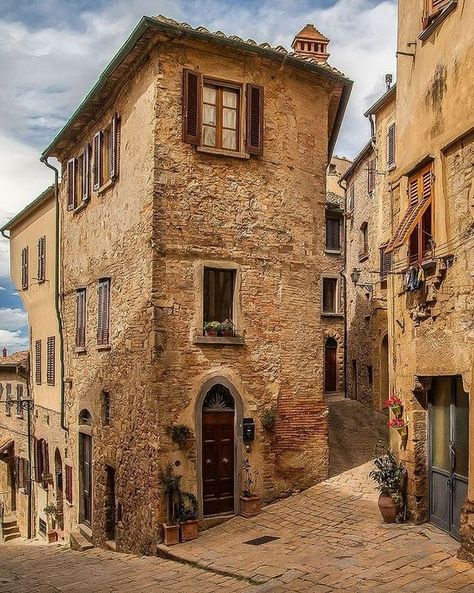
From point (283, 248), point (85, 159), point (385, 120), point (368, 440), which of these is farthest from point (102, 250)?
point (385, 120)

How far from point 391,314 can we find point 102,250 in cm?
753

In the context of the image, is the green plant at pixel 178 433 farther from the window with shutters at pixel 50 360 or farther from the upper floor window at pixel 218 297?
the window with shutters at pixel 50 360

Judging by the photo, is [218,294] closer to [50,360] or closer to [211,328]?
[211,328]

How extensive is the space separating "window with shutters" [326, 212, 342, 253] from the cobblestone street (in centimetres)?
1554

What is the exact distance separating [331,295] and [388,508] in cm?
1825

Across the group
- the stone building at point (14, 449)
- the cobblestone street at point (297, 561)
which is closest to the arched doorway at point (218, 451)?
the cobblestone street at point (297, 561)

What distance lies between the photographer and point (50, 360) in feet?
70.5

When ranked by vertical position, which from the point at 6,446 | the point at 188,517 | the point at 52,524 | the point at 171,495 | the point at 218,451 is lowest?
the point at 52,524

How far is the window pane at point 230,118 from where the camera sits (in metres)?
14.0

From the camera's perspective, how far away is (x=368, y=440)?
18391 mm

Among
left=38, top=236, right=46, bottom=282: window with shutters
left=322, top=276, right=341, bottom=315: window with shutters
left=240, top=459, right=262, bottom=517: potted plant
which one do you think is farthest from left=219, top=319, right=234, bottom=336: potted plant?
left=322, top=276, right=341, bottom=315: window with shutters

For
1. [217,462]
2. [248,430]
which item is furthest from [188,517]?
[248,430]

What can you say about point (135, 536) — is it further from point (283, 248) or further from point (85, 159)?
point (85, 159)

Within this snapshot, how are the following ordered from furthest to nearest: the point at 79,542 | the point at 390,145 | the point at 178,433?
the point at 390,145
the point at 79,542
the point at 178,433
